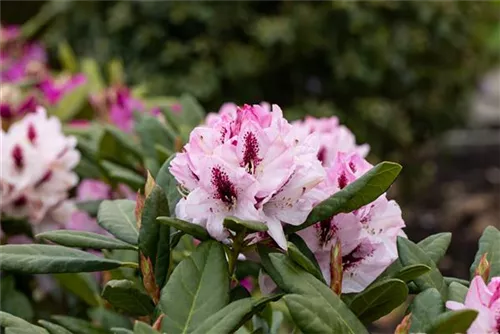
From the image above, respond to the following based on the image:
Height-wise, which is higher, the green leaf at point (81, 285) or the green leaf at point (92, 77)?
the green leaf at point (92, 77)

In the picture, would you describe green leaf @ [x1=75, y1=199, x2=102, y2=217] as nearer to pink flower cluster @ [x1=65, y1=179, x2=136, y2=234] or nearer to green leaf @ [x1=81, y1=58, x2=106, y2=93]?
pink flower cluster @ [x1=65, y1=179, x2=136, y2=234]

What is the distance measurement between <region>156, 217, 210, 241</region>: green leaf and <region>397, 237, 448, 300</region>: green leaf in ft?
0.79

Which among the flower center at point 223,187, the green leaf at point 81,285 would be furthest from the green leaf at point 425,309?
the green leaf at point 81,285

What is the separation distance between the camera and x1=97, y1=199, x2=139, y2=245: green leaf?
1141mm

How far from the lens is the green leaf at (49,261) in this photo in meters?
1.09

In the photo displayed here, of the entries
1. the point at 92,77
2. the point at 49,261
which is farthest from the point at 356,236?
the point at 92,77

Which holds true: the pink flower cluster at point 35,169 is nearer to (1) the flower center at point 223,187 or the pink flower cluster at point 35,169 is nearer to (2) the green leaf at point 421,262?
(1) the flower center at point 223,187

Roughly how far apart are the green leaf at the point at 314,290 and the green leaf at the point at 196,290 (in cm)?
7

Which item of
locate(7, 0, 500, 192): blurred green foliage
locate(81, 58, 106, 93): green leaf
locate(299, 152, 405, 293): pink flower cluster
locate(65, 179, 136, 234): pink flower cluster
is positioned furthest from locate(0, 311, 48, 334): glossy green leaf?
locate(7, 0, 500, 192): blurred green foliage

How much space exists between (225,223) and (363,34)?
3172 mm

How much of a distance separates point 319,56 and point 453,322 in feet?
10.8

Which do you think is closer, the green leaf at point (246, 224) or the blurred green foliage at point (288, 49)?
the green leaf at point (246, 224)

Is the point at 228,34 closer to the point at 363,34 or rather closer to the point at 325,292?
the point at 363,34

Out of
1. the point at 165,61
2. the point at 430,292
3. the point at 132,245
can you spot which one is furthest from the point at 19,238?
the point at 165,61
